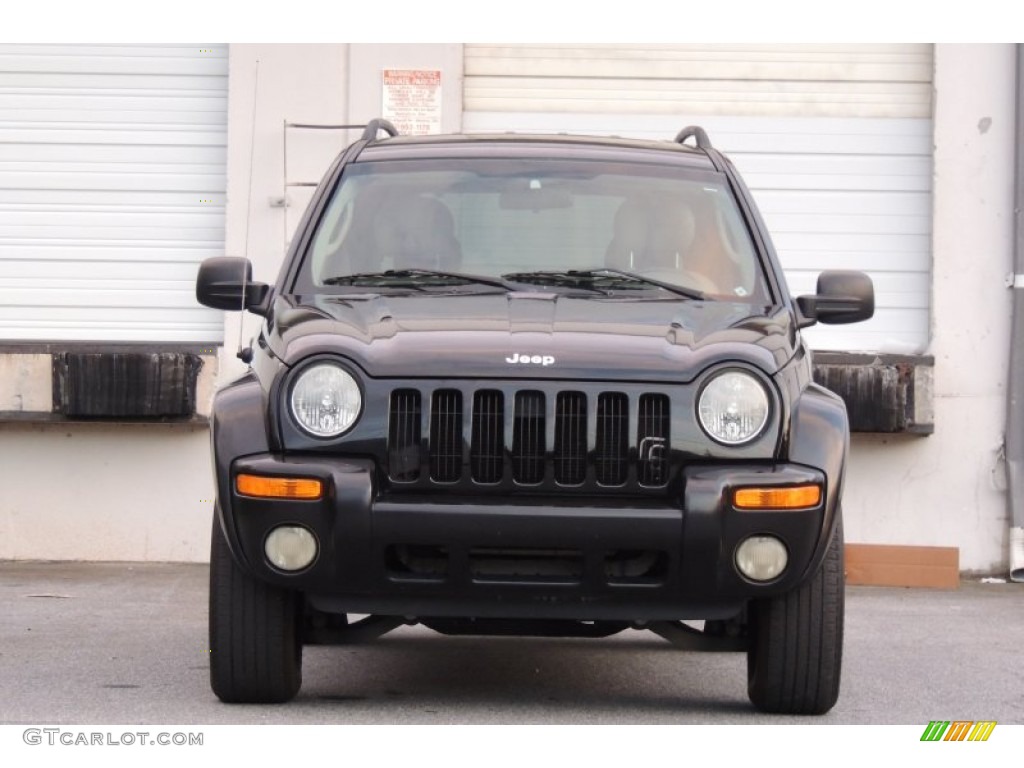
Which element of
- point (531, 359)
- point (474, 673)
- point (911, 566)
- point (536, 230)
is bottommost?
point (911, 566)

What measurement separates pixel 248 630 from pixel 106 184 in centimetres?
678

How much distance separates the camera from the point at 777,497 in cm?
521

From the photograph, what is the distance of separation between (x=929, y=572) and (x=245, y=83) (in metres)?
5.21

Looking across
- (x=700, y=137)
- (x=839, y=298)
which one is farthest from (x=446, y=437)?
(x=700, y=137)

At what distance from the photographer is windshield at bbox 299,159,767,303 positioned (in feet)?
20.5

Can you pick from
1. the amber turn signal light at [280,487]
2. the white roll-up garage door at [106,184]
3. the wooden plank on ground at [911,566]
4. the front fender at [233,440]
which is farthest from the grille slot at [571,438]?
the white roll-up garage door at [106,184]

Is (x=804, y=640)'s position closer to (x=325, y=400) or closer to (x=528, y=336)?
(x=528, y=336)

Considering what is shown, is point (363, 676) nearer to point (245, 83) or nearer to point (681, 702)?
point (681, 702)

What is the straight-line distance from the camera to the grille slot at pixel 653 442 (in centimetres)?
525

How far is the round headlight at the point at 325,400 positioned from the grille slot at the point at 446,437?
0.23 m

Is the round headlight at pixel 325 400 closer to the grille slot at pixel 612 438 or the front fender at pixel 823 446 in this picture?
the grille slot at pixel 612 438

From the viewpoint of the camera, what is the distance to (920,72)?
Answer: 11.7 m

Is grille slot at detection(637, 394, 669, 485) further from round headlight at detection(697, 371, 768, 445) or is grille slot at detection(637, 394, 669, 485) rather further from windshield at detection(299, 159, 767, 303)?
windshield at detection(299, 159, 767, 303)

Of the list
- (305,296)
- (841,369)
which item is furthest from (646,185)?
(841,369)
